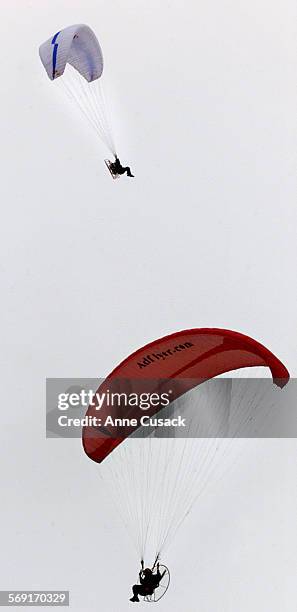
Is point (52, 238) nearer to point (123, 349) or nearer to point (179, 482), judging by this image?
point (123, 349)

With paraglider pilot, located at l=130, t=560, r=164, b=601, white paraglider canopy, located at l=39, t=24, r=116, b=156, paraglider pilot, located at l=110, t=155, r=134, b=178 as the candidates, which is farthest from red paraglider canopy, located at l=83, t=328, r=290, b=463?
paraglider pilot, located at l=110, t=155, r=134, b=178

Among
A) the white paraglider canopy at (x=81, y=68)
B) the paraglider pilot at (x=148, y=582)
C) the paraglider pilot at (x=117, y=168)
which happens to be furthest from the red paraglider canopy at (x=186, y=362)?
the paraglider pilot at (x=117, y=168)

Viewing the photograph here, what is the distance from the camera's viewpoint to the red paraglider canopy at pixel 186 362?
6.60 metres

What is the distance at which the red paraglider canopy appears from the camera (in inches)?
260

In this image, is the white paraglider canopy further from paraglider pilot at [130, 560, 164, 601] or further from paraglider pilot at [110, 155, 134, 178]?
paraglider pilot at [130, 560, 164, 601]

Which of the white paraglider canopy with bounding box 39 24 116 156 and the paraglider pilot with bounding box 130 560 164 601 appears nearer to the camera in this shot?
the white paraglider canopy with bounding box 39 24 116 156

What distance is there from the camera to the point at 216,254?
9766mm

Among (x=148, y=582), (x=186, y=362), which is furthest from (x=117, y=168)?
(x=148, y=582)

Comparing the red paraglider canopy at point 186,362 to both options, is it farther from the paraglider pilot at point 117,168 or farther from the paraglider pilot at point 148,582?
the paraglider pilot at point 117,168

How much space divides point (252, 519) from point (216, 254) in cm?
292

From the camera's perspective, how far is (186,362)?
703cm

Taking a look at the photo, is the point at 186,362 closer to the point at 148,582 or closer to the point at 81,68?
the point at 148,582

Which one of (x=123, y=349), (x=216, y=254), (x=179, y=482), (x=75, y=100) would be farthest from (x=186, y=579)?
(x=75, y=100)

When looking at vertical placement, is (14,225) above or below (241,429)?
above
